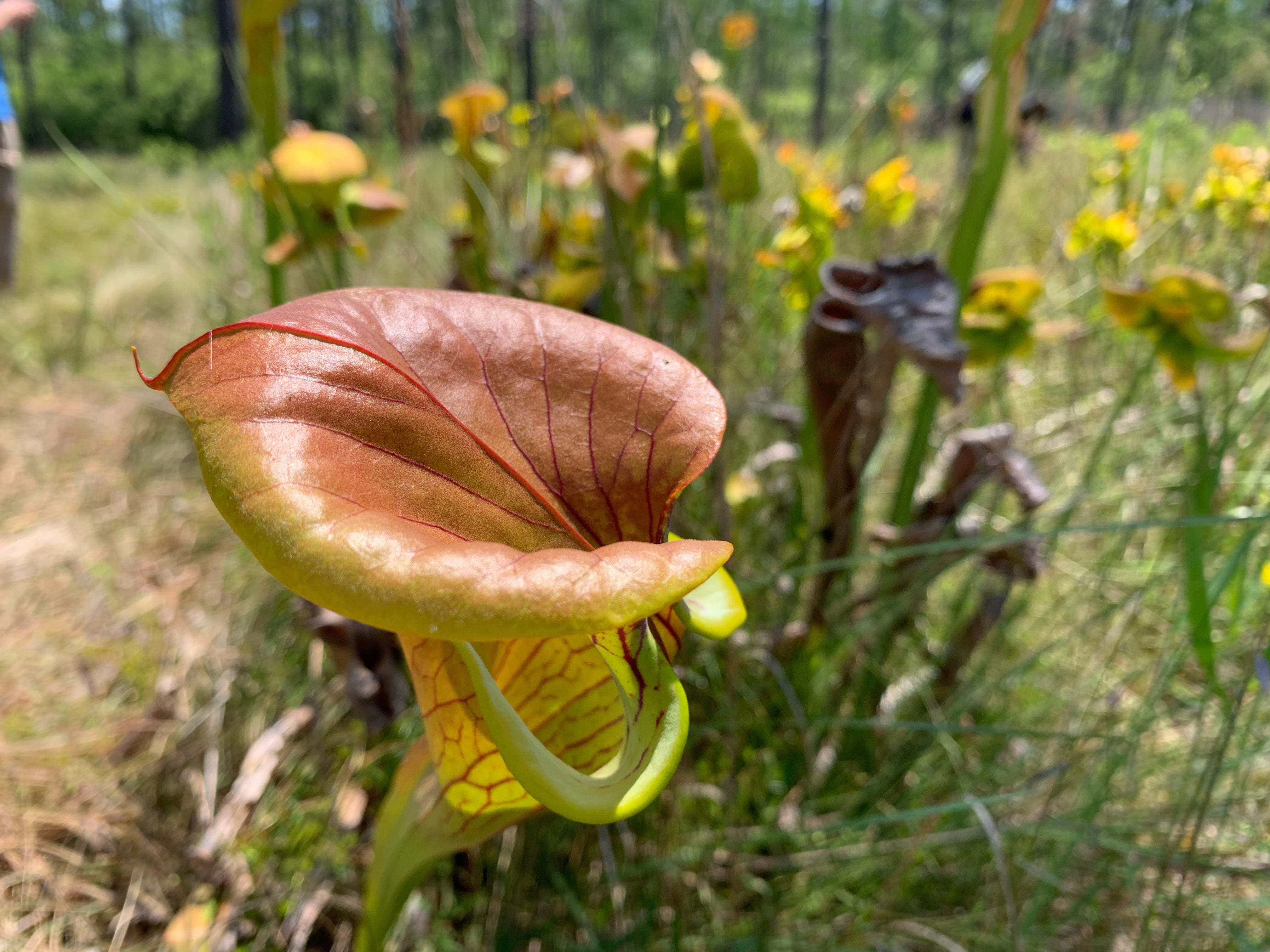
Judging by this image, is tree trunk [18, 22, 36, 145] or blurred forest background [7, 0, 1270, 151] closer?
blurred forest background [7, 0, 1270, 151]

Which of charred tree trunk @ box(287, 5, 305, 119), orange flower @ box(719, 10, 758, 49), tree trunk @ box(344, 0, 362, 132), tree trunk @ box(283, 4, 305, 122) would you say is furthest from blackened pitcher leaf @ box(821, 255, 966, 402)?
tree trunk @ box(283, 4, 305, 122)

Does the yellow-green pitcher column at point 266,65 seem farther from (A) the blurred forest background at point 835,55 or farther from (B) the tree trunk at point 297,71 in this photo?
(B) the tree trunk at point 297,71

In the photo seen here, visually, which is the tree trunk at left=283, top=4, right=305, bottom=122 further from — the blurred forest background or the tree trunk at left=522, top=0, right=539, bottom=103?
the tree trunk at left=522, top=0, right=539, bottom=103

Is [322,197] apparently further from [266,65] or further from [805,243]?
[805,243]

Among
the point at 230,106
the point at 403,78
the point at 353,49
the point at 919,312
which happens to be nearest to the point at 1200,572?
the point at 919,312

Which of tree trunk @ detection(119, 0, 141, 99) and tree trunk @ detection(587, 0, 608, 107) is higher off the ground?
tree trunk @ detection(119, 0, 141, 99)

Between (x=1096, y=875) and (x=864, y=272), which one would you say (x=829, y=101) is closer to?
(x=864, y=272)
